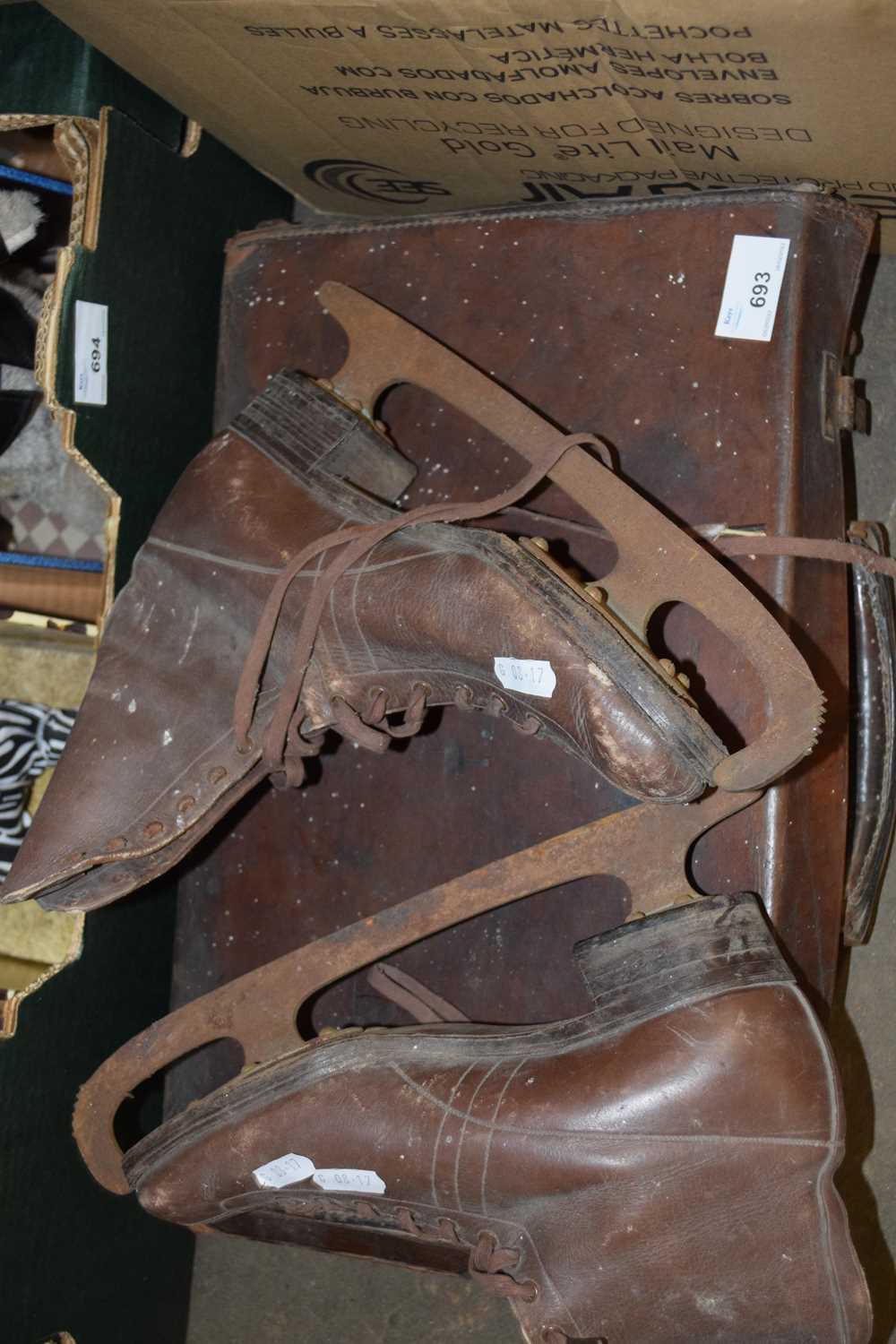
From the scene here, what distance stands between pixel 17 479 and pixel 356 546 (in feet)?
3.34

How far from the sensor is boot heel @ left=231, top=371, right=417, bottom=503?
1.11 metres

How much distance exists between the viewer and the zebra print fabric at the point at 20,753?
4.88 ft

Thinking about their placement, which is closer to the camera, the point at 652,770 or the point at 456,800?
the point at 652,770

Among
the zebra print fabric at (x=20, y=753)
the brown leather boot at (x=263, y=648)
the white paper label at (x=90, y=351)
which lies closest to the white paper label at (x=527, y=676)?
the brown leather boot at (x=263, y=648)

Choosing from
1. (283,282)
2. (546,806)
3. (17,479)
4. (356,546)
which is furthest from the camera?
(17,479)

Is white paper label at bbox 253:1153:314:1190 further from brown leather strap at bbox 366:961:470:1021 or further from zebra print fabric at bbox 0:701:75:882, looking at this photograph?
zebra print fabric at bbox 0:701:75:882

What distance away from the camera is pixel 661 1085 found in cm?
93

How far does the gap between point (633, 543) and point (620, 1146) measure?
45 centimetres

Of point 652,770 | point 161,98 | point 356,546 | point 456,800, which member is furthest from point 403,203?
point 652,770

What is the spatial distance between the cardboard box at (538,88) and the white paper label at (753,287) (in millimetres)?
70

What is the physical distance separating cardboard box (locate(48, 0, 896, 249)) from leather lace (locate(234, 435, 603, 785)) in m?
0.27

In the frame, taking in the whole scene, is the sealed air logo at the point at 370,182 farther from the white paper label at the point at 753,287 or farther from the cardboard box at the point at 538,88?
the white paper label at the point at 753,287

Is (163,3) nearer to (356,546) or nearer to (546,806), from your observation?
(356,546)

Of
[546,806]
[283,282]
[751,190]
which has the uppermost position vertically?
[751,190]
